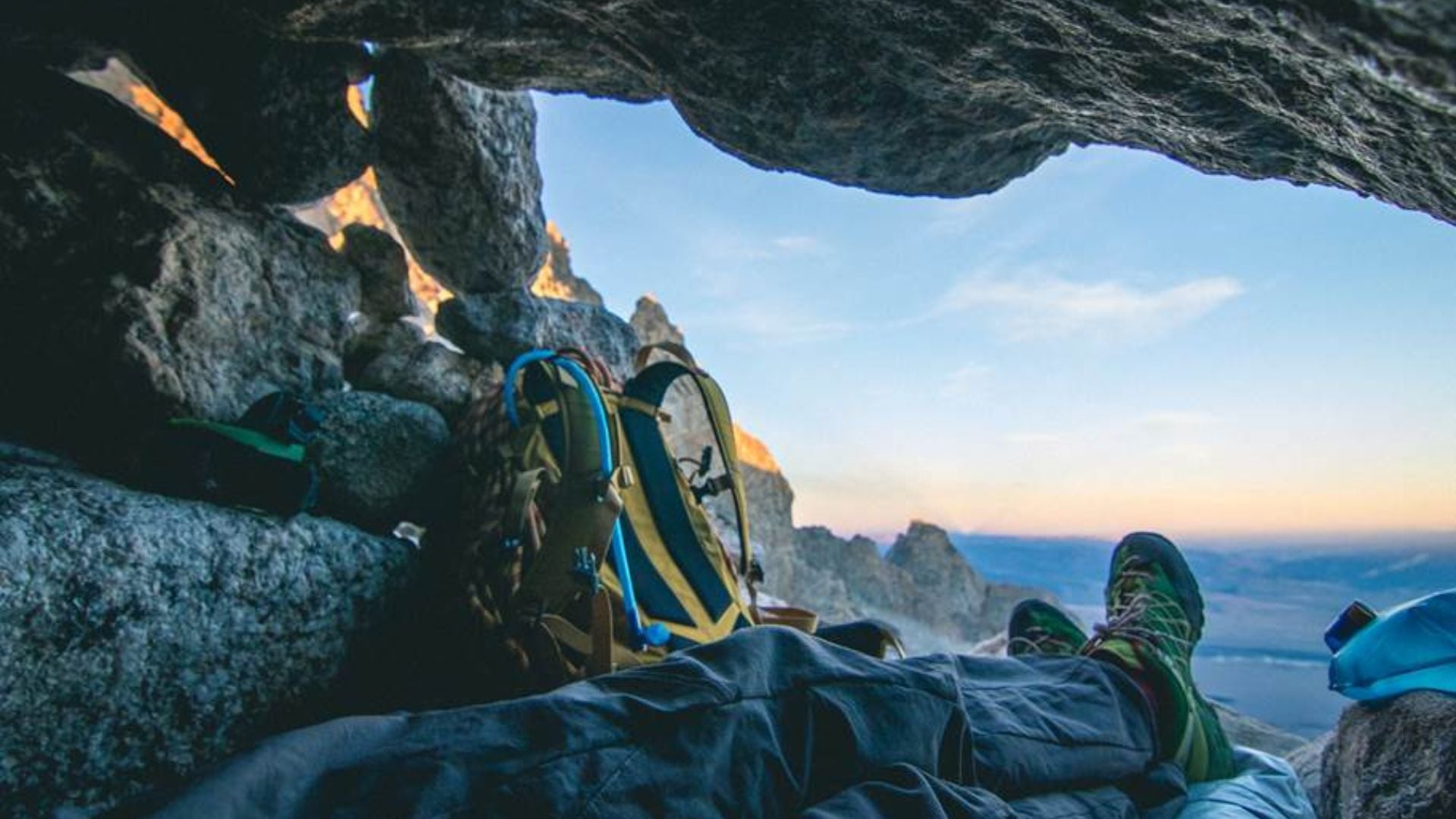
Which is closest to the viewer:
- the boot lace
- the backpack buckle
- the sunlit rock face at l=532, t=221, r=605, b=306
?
the backpack buckle

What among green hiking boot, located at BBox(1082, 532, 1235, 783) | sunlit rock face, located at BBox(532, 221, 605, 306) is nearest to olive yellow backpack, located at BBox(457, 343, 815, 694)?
green hiking boot, located at BBox(1082, 532, 1235, 783)

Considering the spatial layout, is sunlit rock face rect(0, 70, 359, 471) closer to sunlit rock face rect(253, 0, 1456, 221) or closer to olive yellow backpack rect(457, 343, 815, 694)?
sunlit rock face rect(253, 0, 1456, 221)

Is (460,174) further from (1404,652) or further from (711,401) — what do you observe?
(1404,652)

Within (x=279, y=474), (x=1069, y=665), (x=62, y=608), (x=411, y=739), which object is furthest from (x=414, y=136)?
(x=1069, y=665)

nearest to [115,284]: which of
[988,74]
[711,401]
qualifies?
[711,401]

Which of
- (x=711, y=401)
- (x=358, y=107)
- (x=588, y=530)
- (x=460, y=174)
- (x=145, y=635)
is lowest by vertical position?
(x=145, y=635)

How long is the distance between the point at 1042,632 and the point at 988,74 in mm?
3197

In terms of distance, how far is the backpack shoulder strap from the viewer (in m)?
3.53

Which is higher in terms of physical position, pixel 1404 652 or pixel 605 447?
pixel 605 447

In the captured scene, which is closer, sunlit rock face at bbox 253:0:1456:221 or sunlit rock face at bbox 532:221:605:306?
sunlit rock face at bbox 253:0:1456:221

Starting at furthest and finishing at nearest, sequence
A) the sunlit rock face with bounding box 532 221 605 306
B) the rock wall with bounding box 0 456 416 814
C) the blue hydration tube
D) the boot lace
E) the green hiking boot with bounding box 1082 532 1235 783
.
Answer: the sunlit rock face with bounding box 532 221 605 306 → the boot lace → the green hiking boot with bounding box 1082 532 1235 783 → the blue hydration tube → the rock wall with bounding box 0 456 416 814

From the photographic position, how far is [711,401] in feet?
11.8

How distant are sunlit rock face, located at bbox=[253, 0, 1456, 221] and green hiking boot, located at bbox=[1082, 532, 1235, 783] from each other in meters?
2.08

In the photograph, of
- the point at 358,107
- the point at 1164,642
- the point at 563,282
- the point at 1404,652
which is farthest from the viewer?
the point at 563,282
